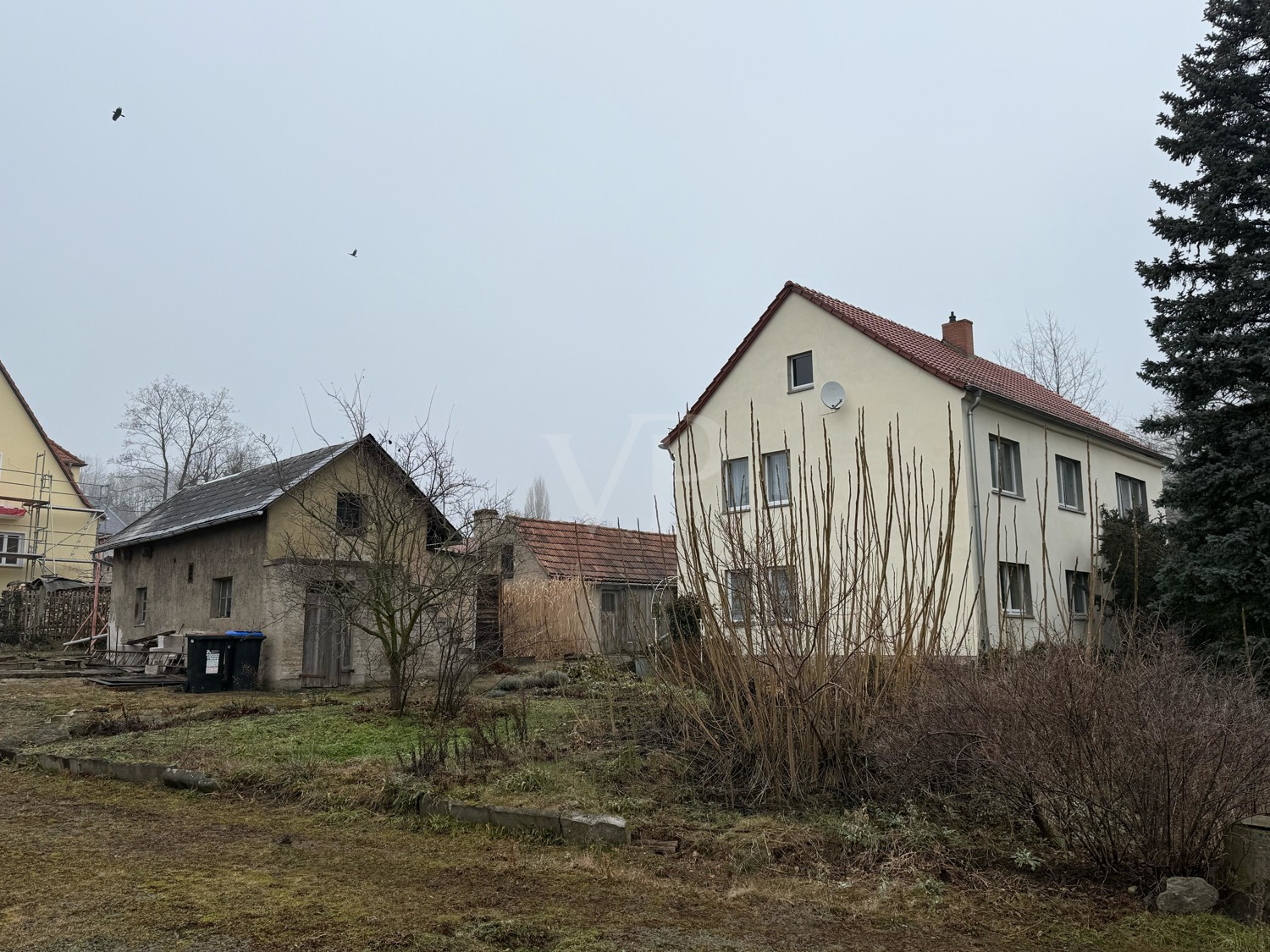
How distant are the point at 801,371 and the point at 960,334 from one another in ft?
19.5

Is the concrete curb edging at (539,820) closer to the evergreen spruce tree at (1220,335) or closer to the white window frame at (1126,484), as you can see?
the evergreen spruce tree at (1220,335)

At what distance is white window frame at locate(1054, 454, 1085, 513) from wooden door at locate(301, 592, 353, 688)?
16246mm

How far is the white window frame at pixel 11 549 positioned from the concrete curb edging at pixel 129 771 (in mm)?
29720

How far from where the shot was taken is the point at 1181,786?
15.4ft

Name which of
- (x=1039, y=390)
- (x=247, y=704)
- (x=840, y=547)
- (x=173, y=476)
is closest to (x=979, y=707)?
(x=840, y=547)

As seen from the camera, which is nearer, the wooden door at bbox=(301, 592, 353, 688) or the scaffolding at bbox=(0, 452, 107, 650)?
the wooden door at bbox=(301, 592, 353, 688)

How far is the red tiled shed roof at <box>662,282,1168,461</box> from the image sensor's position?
19.5 meters

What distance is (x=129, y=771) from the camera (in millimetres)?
8484

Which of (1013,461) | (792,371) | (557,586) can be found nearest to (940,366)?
(1013,461)

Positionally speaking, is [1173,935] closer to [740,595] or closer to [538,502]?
[740,595]

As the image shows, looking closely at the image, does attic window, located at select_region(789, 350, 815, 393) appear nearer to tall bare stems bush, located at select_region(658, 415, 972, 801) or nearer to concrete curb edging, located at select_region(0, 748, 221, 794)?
→ tall bare stems bush, located at select_region(658, 415, 972, 801)

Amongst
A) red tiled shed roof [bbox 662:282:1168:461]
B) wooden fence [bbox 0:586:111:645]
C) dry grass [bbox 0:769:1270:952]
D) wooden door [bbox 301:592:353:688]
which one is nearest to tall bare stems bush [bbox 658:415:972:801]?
dry grass [bbox 0:769:1270:952]

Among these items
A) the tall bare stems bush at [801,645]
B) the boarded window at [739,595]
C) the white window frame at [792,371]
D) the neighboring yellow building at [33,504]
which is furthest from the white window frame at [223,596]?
the neighboring yellow building at [33,504]

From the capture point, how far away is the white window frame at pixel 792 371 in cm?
2131
